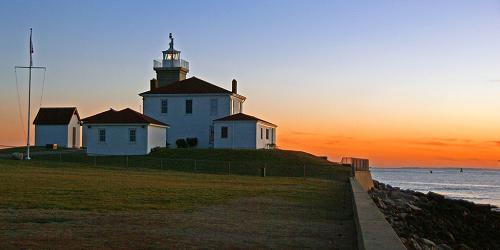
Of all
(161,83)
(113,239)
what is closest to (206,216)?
(113,239)

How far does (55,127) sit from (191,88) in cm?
1368

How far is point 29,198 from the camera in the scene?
16.8 m

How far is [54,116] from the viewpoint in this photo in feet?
198

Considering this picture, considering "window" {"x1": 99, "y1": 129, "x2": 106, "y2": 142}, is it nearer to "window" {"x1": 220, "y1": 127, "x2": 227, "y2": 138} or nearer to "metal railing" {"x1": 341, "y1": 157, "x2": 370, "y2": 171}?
"window" {"x1": 220, "y1": 127, "x2": 227, "y2": 138}

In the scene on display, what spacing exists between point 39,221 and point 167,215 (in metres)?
2.71

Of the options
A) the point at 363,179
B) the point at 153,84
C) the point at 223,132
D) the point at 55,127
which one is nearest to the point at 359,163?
the point at 363,179

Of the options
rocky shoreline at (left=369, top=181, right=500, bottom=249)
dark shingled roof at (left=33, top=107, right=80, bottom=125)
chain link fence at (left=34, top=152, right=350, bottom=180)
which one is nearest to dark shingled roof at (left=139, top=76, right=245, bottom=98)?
dark shingled roof at (left=33, top=107, right=80, bottom=125)

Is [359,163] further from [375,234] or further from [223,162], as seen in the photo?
[375,234]

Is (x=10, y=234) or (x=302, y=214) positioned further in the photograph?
(x=302, y=214)

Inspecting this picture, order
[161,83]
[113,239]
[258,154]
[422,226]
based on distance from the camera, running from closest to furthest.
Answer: [113,239], [422,226], [258,154], [161,83]

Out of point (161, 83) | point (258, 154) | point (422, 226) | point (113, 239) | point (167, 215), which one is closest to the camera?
point (113, 239)

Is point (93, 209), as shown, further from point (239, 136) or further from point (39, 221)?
point (239, 136)

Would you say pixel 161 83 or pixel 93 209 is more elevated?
pixel 161 83

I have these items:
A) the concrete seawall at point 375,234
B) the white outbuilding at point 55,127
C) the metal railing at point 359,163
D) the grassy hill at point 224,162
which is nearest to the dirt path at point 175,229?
the concrete seawall at point 375,234
